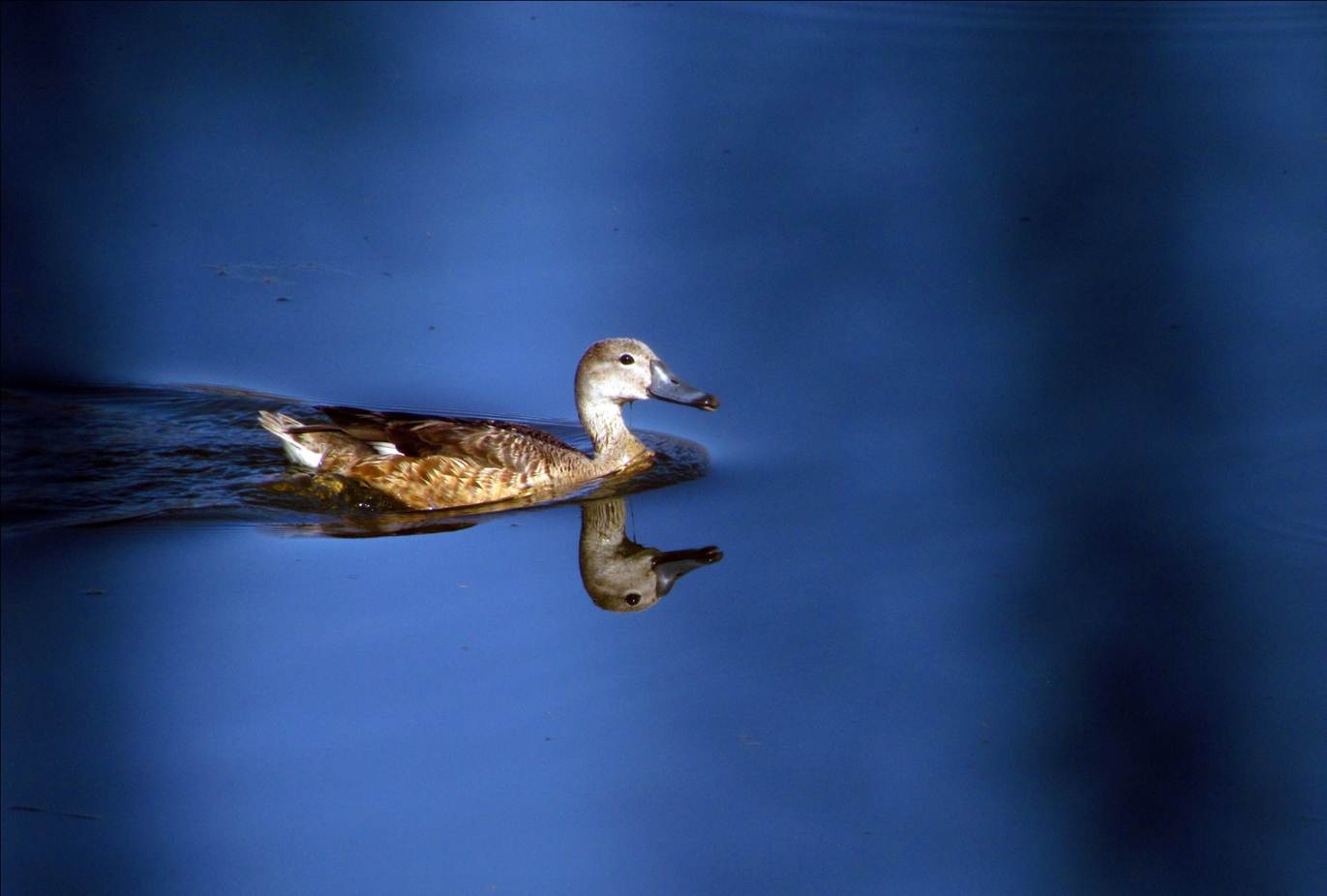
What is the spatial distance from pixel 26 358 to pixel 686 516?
2657 mm

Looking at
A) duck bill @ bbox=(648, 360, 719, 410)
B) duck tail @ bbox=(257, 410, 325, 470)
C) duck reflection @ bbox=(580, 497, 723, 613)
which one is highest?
duck bill @ bbox=(648, 360, 719, 410)

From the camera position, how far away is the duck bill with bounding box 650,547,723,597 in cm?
576

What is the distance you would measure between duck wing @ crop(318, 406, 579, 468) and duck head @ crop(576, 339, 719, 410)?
17.5 inches

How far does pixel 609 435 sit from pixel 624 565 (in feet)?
3.85

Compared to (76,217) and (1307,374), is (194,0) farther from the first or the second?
(1307,374)

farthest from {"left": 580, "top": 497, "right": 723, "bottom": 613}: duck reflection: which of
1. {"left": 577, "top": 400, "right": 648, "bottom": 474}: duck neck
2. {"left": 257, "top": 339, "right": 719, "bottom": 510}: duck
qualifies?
{"left": 577, "top": 400, "right": 648, "bottom": 474}: duck neck

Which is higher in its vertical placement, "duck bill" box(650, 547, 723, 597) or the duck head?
the duck head

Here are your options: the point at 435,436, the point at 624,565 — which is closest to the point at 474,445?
the point at 435,436

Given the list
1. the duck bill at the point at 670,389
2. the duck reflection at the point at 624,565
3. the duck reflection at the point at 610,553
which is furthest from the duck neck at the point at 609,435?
the duck reflection at the point at 624,565

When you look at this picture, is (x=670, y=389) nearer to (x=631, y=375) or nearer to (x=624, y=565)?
(x=631, y=375)

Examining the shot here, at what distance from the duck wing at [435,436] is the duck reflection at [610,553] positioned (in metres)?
0.23

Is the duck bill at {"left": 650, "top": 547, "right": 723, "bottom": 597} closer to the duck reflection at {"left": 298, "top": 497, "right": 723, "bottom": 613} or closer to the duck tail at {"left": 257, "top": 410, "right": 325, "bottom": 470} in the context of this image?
the duck reflection at {"left": 298, "top": 497, "right": 723, "bottom": 613}

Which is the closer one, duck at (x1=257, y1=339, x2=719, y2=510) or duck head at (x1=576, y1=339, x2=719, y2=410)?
duck at (x1=257, y1=339, x2=719, y2=510)

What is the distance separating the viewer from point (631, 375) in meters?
6.78
